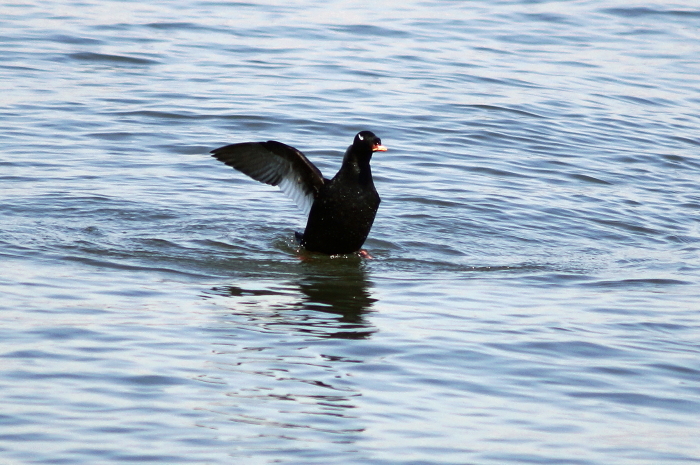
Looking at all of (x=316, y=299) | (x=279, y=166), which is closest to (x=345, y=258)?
(x=279, y=166)

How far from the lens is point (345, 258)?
9.31 meters

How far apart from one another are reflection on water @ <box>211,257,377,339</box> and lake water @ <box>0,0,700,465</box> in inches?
1.3

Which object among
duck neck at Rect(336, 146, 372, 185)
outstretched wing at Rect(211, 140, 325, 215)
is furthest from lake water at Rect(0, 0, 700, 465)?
duck neck at Rect(336, 146, 372, 185)

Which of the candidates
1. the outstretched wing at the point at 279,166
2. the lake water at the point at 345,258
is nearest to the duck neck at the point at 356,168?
the outstretched wing at the point at 279,166

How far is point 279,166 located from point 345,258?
980 millimetres

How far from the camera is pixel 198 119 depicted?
553 inches

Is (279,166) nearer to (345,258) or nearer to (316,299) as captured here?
(345,258)

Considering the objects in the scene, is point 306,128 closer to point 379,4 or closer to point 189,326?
point 189,326

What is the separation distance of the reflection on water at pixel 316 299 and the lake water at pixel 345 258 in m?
0.03

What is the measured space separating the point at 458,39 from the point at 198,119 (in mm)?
7407

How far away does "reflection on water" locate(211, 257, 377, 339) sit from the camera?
23.5 feet

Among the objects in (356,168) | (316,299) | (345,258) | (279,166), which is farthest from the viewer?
(279,166)

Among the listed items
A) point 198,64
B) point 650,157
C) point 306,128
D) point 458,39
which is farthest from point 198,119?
point 458,39

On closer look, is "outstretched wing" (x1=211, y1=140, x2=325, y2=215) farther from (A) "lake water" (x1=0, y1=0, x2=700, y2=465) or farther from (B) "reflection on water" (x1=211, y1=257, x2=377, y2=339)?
(B) "reflection on water" (x1=211, y1=257, x2=377, y2=339)
